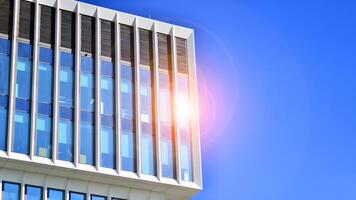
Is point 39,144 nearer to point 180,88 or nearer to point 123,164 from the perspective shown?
point 123,164

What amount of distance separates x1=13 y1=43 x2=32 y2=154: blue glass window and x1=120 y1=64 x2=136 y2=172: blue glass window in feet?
19.7

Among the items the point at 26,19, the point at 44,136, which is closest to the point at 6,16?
the point at 26,19

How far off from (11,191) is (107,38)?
11937mm

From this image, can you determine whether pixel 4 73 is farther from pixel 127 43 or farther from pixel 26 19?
pixel 127 43

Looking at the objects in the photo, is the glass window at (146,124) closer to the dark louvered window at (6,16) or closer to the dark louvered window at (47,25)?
the dark louvered window at (47,25)

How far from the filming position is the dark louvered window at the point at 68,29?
64.4 meters

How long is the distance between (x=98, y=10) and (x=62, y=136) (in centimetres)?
899

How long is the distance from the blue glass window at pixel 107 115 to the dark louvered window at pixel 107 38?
2.26ft

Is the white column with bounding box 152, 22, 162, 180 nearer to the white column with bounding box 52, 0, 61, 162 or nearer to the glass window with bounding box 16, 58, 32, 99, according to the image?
the white column with bounding box 52, 0, 61, 162

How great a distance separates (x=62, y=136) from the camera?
6188 centimetres

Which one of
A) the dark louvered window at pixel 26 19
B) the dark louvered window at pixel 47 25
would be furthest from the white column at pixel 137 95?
the dark louvered window at pixel 26 19

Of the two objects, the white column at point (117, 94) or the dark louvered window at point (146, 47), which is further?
the dark louvered window at point (146, 47)

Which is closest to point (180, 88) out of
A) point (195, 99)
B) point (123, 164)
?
point (195, 99)

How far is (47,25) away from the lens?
211 feet
